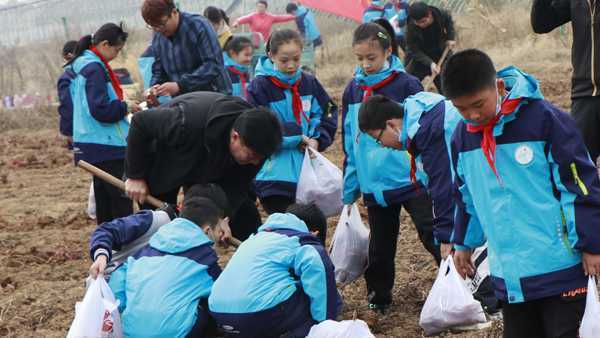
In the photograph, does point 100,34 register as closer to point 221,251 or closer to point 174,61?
point 174,61

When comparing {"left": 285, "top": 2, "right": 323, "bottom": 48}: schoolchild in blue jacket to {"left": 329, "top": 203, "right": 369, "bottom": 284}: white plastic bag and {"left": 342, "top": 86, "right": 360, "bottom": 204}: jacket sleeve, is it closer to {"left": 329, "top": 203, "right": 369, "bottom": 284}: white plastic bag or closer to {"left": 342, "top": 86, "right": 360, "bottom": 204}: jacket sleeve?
{"left": 342, "top": 86, "right": 360, "bottom": 204}: jacket sleeve

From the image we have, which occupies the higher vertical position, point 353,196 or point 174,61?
point 174,61

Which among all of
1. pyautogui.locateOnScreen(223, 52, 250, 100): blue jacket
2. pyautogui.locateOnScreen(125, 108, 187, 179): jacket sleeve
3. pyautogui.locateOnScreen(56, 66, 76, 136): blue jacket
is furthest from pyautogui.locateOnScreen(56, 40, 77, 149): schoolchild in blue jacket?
pyautogui.locateOnScreen(125, 108, 187, 179): jacket sleeve

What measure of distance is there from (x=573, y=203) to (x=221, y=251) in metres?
4.41

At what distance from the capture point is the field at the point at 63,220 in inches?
240

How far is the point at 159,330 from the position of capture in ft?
15.3

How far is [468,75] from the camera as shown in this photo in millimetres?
3617

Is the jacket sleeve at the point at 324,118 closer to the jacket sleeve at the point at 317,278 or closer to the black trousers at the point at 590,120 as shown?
the black trousers at the point at 590,120

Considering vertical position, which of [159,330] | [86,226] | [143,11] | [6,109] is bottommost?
[6,109]

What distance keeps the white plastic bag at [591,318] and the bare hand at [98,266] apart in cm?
227

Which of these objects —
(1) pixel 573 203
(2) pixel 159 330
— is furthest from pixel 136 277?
(1) pixel 573 203

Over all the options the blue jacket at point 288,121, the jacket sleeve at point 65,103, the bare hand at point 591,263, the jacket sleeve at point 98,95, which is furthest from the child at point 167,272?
the jacket sleeve at point 65,103

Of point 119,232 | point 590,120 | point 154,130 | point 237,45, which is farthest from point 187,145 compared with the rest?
point 237,45

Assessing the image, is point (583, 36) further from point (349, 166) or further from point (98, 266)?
point (98, 266)
